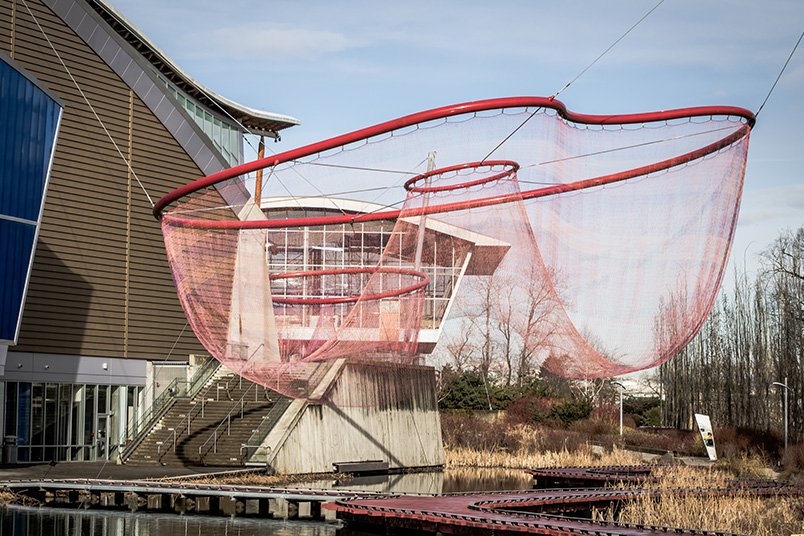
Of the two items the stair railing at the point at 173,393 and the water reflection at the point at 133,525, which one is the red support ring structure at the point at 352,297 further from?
the stair railing at the point at 173,393

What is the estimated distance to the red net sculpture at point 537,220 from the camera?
1445 centimetres

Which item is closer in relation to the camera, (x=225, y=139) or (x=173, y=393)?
(x=173, y=393)

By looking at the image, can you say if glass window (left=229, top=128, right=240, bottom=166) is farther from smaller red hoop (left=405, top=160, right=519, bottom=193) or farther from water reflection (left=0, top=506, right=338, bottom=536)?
smaller red hoop (left=405, top=160, right=519, bottom=193)

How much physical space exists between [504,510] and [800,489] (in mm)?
8670

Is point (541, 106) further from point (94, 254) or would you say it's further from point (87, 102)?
point (87, 102)

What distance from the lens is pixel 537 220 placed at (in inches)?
614

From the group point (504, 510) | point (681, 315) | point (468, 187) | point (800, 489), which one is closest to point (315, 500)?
point (504, 510)

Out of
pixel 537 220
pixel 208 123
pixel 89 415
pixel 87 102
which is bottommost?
pixel 89 415

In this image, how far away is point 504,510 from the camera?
19.0 m

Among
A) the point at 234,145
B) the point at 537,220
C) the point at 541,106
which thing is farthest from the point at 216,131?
the point at 541,106

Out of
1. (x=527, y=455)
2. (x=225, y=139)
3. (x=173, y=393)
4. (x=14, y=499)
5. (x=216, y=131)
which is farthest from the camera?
(x=225, y=139)

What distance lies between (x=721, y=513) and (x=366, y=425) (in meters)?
16.2

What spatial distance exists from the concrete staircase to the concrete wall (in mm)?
1646

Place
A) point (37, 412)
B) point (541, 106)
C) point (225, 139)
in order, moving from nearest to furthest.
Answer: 1. point (541, 106)
2. point (37, 412)
3. point (225, 139)
